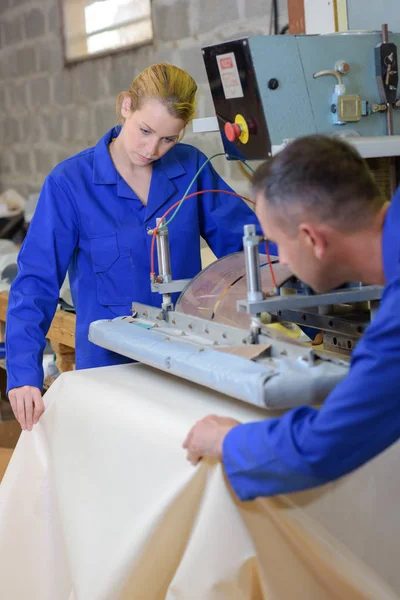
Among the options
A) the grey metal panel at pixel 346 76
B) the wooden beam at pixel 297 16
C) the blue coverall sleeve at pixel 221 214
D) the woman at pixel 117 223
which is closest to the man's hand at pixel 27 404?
the woman at pixel 117 223

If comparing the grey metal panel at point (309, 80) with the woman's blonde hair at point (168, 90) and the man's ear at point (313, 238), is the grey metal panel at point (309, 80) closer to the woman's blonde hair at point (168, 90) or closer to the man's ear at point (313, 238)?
the woman's blonde hair at point (168, 90)

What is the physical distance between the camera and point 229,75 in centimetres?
188

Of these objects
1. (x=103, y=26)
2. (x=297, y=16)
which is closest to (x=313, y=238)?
(x=297, y=16)

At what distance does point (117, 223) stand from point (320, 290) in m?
0.85

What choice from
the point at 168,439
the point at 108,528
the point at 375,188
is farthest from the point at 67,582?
the point at 375,188

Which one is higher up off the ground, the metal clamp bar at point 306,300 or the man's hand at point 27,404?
the metal clamp bar at point 306,300

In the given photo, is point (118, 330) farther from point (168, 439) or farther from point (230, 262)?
point (168, 439)

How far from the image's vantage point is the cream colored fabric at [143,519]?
125 cm

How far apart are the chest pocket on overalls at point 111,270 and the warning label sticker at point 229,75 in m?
0.42

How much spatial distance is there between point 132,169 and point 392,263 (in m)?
1.02

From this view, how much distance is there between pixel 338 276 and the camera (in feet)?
4.03

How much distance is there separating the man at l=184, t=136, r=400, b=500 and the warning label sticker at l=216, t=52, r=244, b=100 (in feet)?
2.19

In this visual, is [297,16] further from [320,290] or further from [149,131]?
[320,290]

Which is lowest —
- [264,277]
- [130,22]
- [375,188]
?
[264,277]
